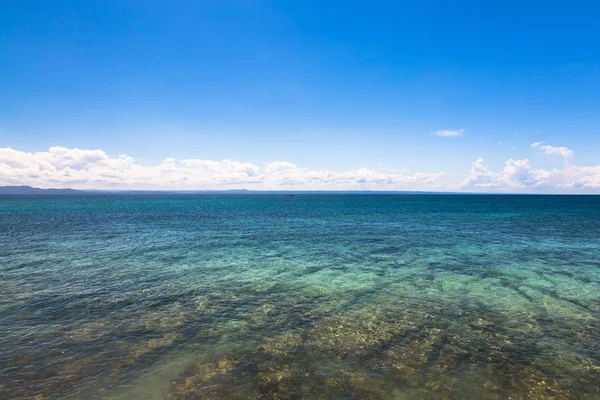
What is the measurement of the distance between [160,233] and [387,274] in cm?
3770

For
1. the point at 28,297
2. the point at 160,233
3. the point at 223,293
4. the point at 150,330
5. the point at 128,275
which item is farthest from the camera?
the point at 160,233

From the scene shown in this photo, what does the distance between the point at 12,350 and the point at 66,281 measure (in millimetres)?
10831

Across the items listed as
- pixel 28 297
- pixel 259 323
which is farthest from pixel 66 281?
pixel 259 323

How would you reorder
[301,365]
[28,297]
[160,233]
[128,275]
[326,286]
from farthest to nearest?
[160,233] < [128,275] < [326,286] < [28,297] < [301,365]

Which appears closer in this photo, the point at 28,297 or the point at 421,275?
the point at 28,297

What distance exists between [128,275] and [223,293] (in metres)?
9.27

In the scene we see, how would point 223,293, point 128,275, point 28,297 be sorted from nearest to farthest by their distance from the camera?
1. point 28,297
2. point 223,293
3. point 128,275

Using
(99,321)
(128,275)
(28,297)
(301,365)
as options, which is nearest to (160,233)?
(128,275)

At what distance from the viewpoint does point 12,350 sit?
1241 centimetres

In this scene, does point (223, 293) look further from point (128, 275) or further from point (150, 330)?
point (128, 275)

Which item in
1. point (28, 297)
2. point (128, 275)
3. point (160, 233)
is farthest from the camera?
point (160, 233)

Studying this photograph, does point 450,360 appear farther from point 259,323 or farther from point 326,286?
point 326,286

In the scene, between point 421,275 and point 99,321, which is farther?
point 421,275

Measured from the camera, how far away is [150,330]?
1448cm
